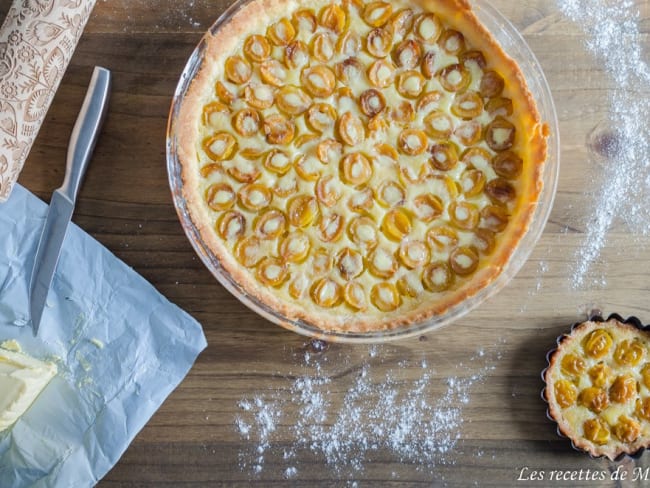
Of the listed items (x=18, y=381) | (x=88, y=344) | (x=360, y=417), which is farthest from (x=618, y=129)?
(x=18, y=381)

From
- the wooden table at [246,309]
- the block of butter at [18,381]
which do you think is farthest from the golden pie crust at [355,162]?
the block of butter at [18,381]

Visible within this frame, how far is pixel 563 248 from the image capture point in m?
2.02

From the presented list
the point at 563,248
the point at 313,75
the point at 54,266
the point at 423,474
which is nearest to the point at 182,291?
the point at 54,266

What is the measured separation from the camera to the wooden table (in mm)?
1981

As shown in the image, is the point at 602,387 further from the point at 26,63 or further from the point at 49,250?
the point at 26,63

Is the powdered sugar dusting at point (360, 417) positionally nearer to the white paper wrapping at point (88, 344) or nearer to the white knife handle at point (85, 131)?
the white paper wrapping at point (88, 344)

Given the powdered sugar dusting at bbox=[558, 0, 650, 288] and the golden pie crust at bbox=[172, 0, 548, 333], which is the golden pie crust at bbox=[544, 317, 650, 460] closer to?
the powdered sugar dusting at bbox=[558, 0, 650, 288]

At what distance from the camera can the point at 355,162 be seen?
1863 millimetres

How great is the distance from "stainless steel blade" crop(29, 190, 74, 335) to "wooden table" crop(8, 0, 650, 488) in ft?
0.26

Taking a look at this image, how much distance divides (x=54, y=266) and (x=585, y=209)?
143cm

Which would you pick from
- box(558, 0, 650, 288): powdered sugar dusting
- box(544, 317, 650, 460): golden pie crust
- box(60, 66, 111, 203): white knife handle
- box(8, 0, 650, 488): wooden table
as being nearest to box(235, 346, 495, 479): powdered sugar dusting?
box(8, 0, 650, 488): wooden table

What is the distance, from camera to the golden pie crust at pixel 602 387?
1926 millimetres

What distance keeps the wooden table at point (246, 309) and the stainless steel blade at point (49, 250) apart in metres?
0.08

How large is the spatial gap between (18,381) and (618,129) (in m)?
1.73
